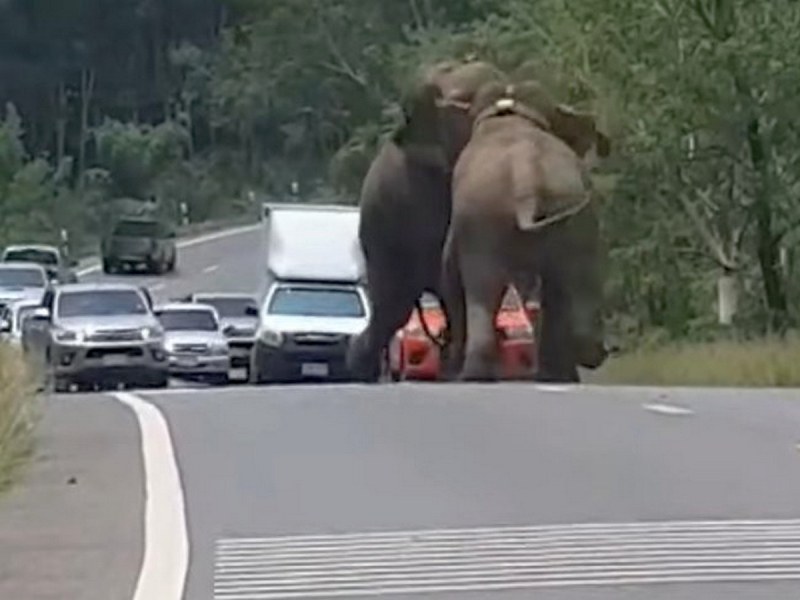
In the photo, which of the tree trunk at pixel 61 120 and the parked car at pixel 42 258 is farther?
the tree trunk at pixel 61 120

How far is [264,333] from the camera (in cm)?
4184

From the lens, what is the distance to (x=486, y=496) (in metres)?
16.2

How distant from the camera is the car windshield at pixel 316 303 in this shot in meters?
42.4

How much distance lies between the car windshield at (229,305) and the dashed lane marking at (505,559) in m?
40.5

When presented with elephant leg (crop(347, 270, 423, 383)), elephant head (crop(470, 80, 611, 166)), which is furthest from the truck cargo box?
elephant head (crop(470, 80, 611, 166))

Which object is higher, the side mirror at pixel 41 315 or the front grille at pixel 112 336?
the side mirror at pixel 41 315

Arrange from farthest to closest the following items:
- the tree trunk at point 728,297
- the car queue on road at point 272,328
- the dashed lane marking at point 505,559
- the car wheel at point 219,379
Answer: the car wheel at point 219,379 → the tree trunk at point 728,297 → the car queue on road at point 272,328 → the dashed lane marking at point 505,559

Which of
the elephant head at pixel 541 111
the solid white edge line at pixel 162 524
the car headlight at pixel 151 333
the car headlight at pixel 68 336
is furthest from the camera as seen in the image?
the car headlight at pixel 151 333

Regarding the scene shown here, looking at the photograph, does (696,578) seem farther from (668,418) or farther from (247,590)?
(668,418)

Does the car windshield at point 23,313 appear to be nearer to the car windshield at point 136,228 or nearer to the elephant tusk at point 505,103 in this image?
the elephant tusk at point 505,103

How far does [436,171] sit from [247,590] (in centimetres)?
2281

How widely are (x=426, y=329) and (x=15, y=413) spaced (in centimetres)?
1502

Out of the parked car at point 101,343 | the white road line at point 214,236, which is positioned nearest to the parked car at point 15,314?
the parked car at point 101,343

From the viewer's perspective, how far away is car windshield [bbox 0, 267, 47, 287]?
63.0m
